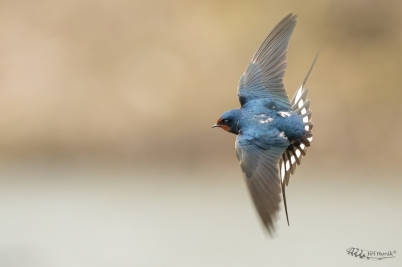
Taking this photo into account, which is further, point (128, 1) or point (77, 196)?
point (128, 1)

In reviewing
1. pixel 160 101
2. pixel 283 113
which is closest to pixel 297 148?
pixel 283 113

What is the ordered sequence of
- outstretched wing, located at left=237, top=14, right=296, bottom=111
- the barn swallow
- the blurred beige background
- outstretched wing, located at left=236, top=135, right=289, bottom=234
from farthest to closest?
1. the blurred beige background
2. outstretched wing, located at left=237, top=14, right=296, bottom=111
3. the barn swallow
4. outstretched wing, located at left=236, top=135, right=289, bottom=234

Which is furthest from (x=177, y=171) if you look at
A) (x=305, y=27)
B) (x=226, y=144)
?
(x=305, y=27)

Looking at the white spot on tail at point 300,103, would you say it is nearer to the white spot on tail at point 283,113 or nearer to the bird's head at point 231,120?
the white spot on tail at point 283,113

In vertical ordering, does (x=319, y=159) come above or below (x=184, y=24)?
below

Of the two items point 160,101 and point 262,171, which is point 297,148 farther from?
point 160,101

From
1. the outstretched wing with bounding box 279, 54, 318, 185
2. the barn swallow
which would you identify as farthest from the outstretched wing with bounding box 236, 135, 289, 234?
the outstretched wing with bounding box 279, 54, 318, 185

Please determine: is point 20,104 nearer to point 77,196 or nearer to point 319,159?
point 77,196

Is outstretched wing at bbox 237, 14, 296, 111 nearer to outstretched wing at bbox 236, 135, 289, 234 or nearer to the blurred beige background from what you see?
outstretched wing at bbox 236, 135, 289, 234
